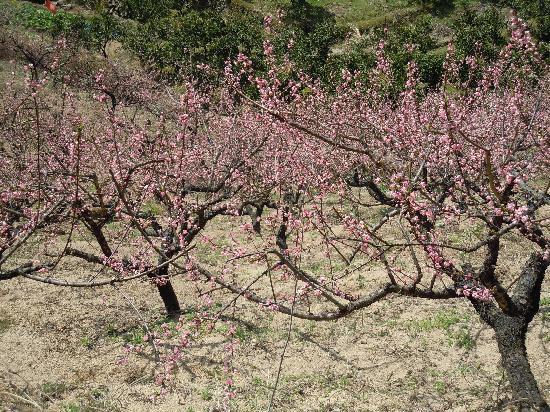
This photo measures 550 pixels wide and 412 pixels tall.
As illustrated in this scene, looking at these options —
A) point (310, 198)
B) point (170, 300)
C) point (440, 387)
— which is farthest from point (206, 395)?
point (310, 198)

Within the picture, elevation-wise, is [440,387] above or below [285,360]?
below

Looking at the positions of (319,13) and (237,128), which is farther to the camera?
(319,13)

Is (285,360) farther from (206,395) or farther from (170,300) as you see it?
(170,300)

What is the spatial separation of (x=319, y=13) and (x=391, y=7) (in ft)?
24.5

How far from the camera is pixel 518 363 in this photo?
6344mm

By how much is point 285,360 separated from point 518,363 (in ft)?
12.6

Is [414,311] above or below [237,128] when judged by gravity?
below

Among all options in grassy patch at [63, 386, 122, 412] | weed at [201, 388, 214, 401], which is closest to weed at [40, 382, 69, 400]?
grassy patch at [63, 386, 122, 412]

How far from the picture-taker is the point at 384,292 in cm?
554

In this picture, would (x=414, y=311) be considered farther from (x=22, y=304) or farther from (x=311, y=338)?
(x=22, y=304)

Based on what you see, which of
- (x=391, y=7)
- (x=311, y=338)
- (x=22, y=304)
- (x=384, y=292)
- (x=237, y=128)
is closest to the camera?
(x=384, y=292)

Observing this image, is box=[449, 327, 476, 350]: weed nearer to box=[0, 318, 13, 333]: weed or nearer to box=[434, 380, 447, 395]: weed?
box=[434, 380, 447, 395]: weed

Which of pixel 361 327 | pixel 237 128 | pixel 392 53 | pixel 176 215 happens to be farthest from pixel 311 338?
pixel 392 53

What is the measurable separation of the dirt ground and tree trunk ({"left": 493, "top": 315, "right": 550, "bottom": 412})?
76 centimetres
